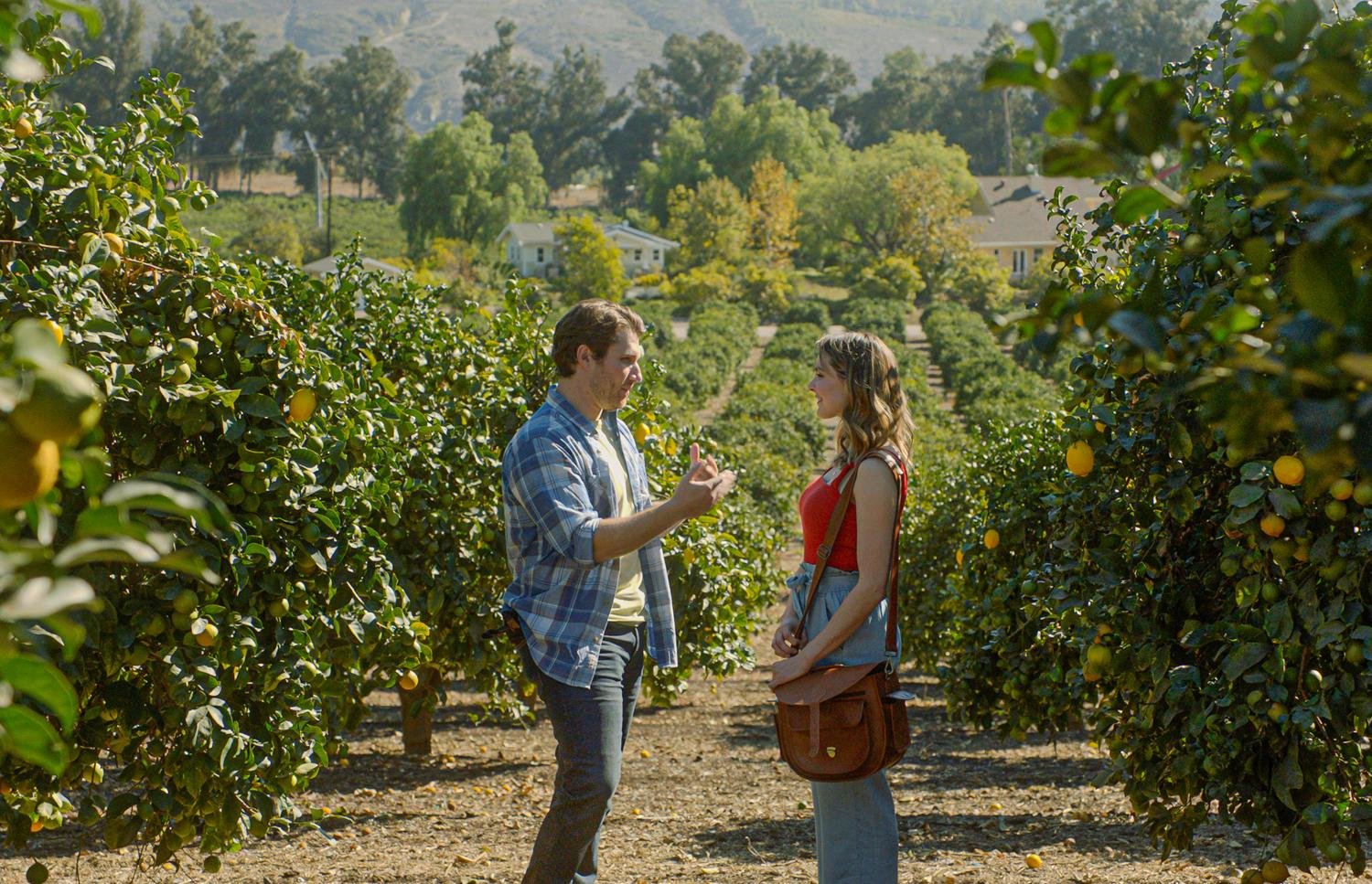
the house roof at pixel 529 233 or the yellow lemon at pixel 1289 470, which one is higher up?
the house roof at pixel 529 233

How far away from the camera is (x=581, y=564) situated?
10.7 feet

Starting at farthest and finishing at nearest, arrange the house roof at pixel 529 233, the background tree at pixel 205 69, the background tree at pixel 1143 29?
the background tree at pixel 1143 29, the background tree at pixel 205 69, the house roof at pixel 529 233

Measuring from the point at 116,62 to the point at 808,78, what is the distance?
46828 mm

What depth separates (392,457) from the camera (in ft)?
13.3

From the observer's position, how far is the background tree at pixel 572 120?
323ft

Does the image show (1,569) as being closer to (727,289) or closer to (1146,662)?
(1146,662)

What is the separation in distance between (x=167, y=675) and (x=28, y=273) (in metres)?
0.95

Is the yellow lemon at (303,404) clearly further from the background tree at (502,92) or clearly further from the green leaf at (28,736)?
the background tree at (502,92)

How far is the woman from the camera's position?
323 cm

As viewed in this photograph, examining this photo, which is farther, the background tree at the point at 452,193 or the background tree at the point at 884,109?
the background tree at the point at 884,109

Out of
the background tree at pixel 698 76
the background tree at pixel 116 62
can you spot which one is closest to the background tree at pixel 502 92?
the background tree at pixel 698 76

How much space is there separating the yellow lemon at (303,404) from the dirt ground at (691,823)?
1.30m

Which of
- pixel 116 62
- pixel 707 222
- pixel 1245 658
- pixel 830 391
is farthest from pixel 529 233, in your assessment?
pixel 1245 658

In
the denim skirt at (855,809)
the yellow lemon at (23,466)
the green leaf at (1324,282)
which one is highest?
the green leaf at (1324,282)
